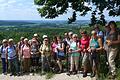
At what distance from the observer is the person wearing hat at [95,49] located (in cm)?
1316

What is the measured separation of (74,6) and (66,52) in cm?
205

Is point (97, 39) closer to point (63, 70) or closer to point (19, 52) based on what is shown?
point (63, 70)

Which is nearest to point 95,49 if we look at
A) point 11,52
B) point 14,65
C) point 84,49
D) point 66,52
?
point 84,49

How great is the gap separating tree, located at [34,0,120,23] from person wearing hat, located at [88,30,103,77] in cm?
244

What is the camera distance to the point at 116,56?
13117mm

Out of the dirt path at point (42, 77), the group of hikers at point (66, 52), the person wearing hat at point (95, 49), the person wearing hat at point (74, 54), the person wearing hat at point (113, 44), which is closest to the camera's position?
the person wearing hat at point (113, 44)

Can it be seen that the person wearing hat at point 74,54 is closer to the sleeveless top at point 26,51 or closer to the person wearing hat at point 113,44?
the person wearing hat at point 113,44

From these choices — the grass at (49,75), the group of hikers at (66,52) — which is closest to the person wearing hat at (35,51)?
the group of hikers at (66,52)

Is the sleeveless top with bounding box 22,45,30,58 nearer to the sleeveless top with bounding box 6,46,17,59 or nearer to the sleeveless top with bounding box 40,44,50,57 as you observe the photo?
the sleeveless top with bounding box 6,46,17,59

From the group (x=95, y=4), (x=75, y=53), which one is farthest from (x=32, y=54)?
(x=95, y=4)

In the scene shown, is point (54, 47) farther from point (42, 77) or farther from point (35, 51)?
point (42, 77)

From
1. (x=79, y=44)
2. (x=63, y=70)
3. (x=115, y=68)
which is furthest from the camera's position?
(x=63, y=70)

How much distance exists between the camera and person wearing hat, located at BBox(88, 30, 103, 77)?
13.2 meters

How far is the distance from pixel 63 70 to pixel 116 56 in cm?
293
